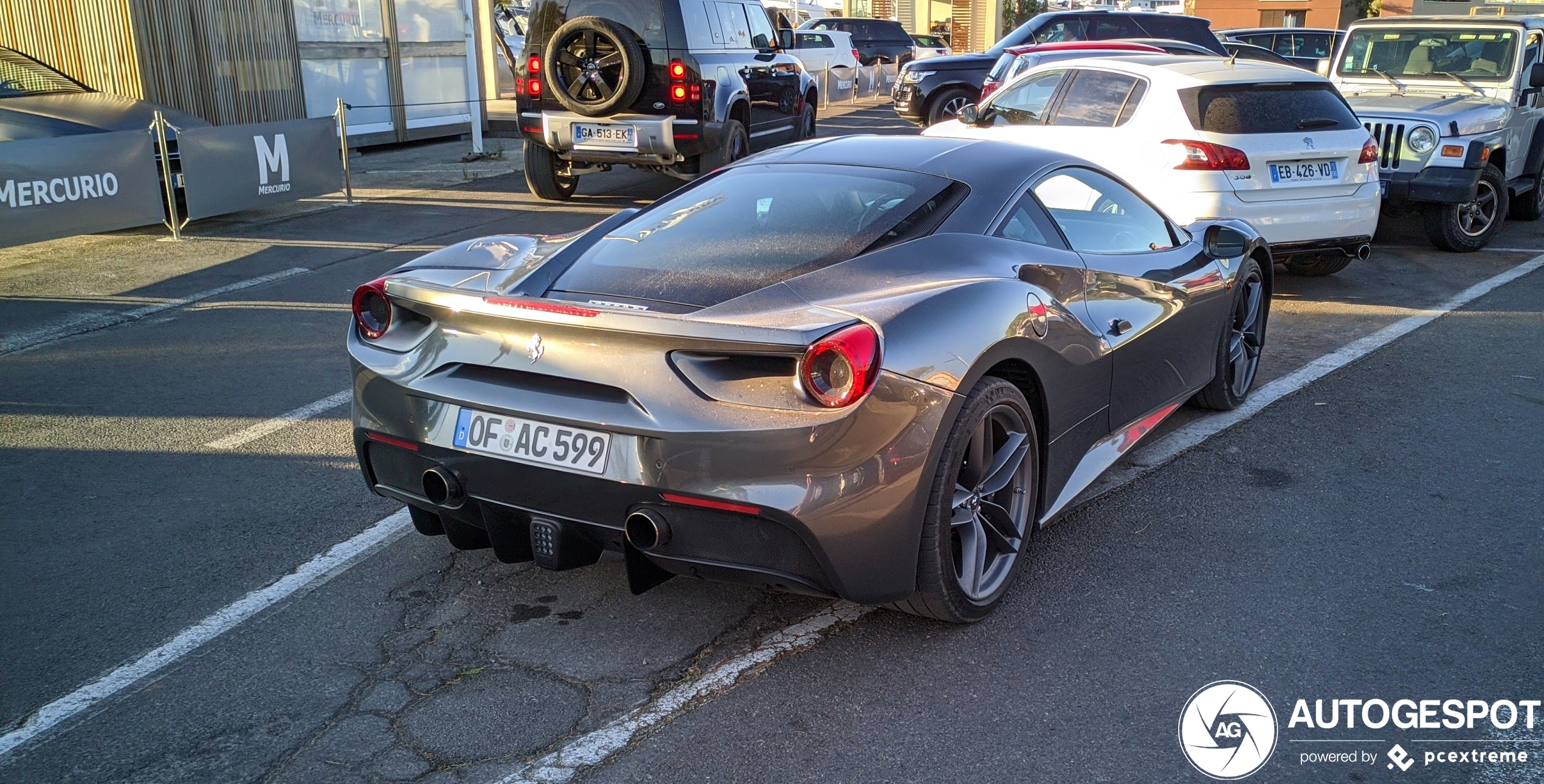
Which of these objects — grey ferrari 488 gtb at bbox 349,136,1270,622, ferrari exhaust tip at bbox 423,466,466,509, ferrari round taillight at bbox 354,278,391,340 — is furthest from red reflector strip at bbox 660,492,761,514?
ferrari round taillight at bbox 354,278,391,340

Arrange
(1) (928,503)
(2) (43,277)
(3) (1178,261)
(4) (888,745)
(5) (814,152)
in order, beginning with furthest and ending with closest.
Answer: (2) (43,277) < (3) (1178,261) < (5) (814,152) < (1) (928,503) < (4) (888,745)

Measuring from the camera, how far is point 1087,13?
18516 millimetres

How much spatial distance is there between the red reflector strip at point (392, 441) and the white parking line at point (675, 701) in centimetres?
99

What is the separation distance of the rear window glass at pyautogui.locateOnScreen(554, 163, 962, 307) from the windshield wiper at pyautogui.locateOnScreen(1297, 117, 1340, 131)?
4962 mm

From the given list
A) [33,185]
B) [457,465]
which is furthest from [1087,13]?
[457,465]

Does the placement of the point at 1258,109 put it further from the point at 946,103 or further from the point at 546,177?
the point at 946,103

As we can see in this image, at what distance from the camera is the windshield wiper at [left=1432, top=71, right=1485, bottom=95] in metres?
10.7

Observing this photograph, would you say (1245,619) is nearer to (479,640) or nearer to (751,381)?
(751,381)

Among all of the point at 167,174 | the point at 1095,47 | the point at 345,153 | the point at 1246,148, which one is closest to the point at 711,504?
the point at 1246,148

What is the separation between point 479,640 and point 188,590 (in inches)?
42.3

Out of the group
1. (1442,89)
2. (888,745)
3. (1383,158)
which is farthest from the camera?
(1442,89)

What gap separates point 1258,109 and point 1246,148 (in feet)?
1.26

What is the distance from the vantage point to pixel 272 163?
10664 mm

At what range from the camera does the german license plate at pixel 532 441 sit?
3145 mm
